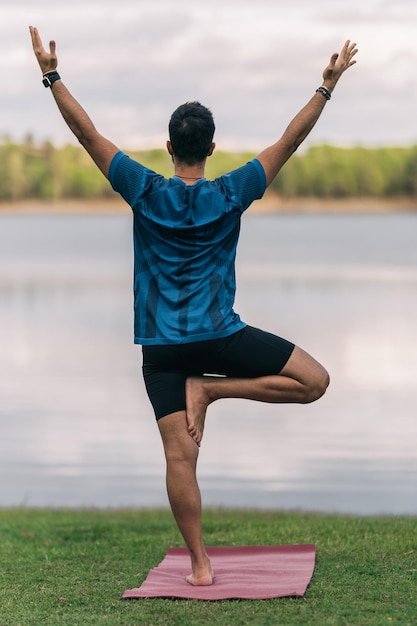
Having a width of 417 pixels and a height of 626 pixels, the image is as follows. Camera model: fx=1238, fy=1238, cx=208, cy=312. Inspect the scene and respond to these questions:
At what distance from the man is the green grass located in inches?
21.9

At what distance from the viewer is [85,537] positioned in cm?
764

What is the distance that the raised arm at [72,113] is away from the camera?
5.62 meters

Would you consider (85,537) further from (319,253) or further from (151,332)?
(319,253)

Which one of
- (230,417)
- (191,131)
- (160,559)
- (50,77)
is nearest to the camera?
(191,131)

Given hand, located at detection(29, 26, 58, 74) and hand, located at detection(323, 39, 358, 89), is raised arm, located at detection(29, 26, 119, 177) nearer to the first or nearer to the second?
hand, located at detection(29, 26, 58, 74)

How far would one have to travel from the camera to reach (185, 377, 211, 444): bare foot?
5719mm

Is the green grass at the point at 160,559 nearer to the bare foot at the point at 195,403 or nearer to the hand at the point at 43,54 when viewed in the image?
the bare foot at the point at 195,403

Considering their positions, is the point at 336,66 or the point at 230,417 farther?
the point at 230,417

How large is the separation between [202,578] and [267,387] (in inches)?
37.2

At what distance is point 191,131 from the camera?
5.54m

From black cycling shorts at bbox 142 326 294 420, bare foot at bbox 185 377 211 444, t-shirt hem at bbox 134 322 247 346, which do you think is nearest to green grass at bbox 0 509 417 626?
bare foot at bbox 185 377 211 444

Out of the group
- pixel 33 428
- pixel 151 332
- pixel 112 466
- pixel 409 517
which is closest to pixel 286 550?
pixel 151 332

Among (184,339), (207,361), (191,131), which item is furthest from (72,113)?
(207,361)

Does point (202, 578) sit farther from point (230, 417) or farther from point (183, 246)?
point (230, 417)
